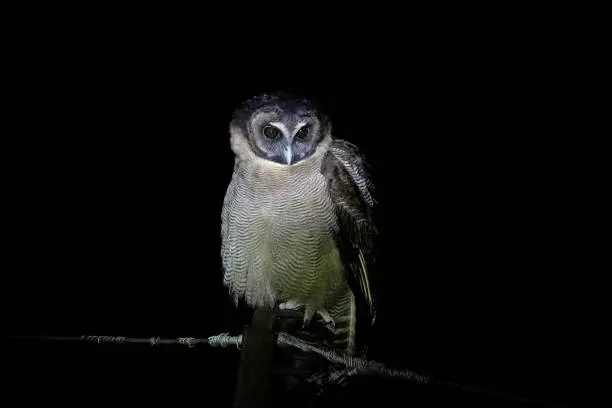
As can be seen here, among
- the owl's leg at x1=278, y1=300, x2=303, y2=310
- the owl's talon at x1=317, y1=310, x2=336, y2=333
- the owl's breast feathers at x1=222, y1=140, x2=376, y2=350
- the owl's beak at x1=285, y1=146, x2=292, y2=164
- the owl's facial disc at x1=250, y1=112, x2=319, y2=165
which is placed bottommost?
the owl's talon at x1=317, y1=310, x2=336, y2=333

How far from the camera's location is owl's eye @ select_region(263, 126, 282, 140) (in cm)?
258

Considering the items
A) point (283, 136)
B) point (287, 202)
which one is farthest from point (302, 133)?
point (287, 202)

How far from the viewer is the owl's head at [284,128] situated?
254cm

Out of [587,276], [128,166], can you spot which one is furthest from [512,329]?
[128,166]

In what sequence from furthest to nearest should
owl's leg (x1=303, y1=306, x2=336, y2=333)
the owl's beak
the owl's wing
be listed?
owl's leg (x1=303, y1=306, x2=336, y2=333) < the owl's wing < the owl's beak

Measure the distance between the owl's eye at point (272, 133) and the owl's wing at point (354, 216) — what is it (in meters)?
0.25

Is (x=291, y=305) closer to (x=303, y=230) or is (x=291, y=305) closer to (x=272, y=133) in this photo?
(x=303, y=230)

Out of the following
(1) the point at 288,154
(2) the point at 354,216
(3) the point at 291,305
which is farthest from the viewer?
(3) the point at 291,305

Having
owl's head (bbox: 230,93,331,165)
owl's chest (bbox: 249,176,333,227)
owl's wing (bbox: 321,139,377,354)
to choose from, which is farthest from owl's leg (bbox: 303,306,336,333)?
owl's head (bbox: 230,93,331,165)

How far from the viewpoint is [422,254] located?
7.82m

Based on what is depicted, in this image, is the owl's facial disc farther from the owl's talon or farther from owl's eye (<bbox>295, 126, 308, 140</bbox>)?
the owl's talon

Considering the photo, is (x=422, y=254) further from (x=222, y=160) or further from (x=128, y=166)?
(x=128, y=166)

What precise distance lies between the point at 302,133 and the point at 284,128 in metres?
0.10

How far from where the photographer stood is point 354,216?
8.75ft
